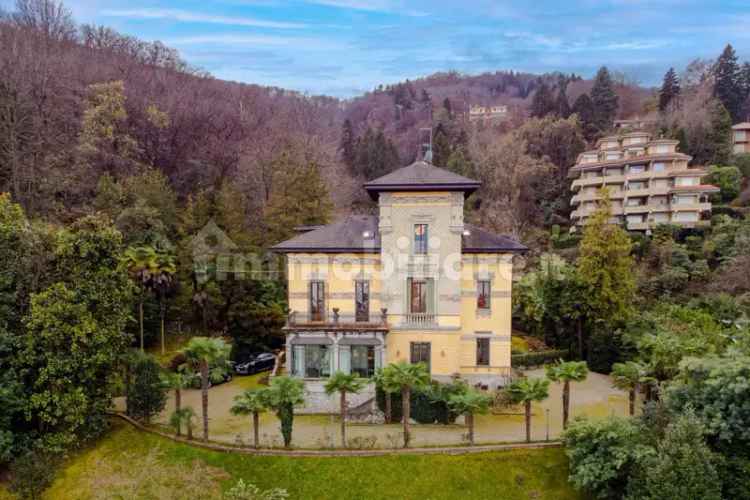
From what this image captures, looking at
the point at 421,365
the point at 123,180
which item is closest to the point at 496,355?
the point at 421,365

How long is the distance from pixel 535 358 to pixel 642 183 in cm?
2836

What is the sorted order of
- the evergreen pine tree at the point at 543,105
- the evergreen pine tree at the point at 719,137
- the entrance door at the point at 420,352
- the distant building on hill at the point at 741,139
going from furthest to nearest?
the evergreen pine tree at the point at 543,105 < the distant building on hill at the point at 741,139 < the evergreen pine tree at the point at 719,137 < the entrance door at the point at 420,352

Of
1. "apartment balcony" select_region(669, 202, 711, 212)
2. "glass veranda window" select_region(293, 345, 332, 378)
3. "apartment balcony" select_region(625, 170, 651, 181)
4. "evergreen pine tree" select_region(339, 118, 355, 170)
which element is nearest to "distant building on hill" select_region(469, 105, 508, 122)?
"evergreen pine tree" select_region(339, 118, 355, 170)

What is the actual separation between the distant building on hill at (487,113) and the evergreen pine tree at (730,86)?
2908 cm

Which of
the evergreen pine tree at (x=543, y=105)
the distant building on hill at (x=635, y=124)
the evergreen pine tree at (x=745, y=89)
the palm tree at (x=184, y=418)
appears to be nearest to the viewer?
the palm tree at (x=184, y=418)

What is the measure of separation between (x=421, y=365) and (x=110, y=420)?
1488 centimetres

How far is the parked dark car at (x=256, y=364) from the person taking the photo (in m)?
33.4

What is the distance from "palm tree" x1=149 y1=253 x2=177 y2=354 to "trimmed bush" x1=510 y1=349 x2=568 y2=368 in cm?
2264

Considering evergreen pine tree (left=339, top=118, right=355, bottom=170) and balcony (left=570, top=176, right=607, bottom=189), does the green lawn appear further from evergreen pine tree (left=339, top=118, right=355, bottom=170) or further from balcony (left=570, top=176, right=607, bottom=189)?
evergreen pine tree (left=339, top=118, right=355, bottom=170)

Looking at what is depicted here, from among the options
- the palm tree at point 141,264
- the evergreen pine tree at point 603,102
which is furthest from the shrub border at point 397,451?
the evergreen pine tree at point 603,102

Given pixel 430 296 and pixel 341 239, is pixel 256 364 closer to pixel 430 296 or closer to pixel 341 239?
pixel 341 239

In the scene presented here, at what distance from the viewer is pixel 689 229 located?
48625 millimetres

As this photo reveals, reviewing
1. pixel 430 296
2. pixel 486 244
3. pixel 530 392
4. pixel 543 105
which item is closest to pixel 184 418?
pixel 430 296

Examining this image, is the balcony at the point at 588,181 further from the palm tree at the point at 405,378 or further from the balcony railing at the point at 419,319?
the palm tree at the point at 405,378
